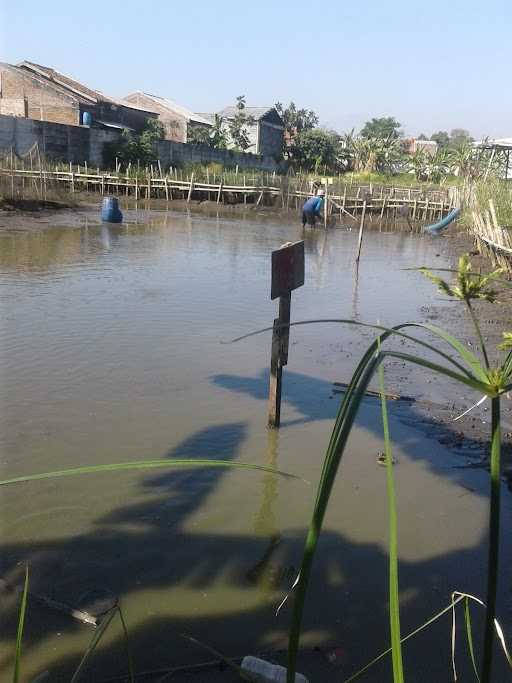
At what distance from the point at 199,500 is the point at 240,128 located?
4563 cm

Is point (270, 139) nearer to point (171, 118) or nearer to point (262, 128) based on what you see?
point (262, 128)

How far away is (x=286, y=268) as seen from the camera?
4.73 metres

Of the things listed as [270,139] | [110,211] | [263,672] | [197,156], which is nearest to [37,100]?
[197,156]

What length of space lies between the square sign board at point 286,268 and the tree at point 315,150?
42.7 meters

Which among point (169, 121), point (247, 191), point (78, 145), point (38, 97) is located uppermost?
point (169, 121)

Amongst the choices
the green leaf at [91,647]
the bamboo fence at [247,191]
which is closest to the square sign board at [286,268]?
the green leaf at [91,647]

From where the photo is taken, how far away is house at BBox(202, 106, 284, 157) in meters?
46.1

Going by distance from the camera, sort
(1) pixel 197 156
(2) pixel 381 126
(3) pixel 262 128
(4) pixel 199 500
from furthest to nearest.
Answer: (2) pixel 381 126
(3) pixel 262 128
(1) pixel 197 156
(4) pixel 199 500

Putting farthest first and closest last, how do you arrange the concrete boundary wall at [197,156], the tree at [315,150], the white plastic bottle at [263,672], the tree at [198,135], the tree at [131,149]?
the tree at [315,150] → the tree at [198,135] → the concrete boundary wall at [197,156] → the tree at [131,149] → the white plastic bottle at [263,672]

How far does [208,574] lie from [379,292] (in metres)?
9.68

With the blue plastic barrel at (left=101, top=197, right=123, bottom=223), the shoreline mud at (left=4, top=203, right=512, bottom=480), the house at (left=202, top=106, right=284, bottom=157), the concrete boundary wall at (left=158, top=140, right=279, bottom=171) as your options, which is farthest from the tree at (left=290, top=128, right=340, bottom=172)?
the shoreline mud at (left=4, top=203, right=512, bottom=480)

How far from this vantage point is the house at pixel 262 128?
46.1 meters

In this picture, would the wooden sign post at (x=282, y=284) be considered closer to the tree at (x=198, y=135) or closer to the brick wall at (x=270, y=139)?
the tree at (x=198, y=135)

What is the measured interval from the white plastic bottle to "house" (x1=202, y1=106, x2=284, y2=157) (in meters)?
46.7
